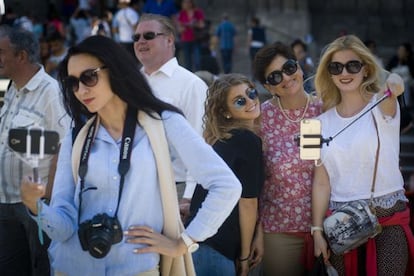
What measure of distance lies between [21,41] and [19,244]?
1.25m

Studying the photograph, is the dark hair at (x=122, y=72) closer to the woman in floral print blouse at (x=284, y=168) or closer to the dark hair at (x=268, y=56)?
the woman in floral print blouse at (x=284, y=168)

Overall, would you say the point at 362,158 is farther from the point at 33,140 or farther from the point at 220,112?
the point at 33,140

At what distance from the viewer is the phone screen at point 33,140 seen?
3.43 meters

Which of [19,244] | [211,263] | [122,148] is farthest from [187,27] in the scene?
[122,148]

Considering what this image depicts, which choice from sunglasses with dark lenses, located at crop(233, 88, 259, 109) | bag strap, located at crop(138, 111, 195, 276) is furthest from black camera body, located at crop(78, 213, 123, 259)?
sunglasses with dark lenses, located at crop(233, 88, 259, 109)

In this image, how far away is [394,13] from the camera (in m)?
22.4

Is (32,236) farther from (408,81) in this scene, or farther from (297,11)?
(297,11)

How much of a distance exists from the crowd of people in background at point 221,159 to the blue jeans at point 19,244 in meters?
0.01

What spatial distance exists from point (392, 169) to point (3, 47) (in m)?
2.45

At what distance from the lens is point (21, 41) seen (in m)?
5.50

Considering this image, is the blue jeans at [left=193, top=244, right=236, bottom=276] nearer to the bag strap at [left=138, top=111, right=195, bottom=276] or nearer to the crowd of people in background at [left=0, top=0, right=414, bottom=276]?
the crowd of people in background at [left=0, top=0, right=414, bottom=276]

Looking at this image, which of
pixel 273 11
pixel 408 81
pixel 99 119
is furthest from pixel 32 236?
pixel 273 11

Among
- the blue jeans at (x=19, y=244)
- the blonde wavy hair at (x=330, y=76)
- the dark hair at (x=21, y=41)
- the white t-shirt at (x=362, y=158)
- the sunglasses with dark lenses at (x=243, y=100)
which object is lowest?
the blue jeans at (x=19, y=244)

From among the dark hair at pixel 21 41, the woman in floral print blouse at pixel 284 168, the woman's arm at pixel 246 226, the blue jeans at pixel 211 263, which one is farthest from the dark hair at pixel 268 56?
the dark hair at pixel 21 41
